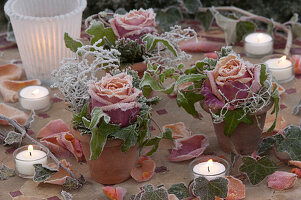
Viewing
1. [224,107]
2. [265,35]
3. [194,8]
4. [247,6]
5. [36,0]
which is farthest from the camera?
[247,6]

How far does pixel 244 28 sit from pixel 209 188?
3.19 feet

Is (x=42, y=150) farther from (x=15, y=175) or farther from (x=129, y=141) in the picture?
(x=129, y=141)

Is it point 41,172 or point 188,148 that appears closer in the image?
point 41,172

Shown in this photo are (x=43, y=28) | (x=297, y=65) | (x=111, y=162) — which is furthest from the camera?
(x=297, y=65)

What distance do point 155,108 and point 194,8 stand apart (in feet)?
2.01

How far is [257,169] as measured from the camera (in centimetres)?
144

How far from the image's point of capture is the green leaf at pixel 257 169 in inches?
56.6

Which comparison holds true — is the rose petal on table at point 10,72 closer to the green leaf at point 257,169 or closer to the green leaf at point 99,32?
the green leaf at point 99,32

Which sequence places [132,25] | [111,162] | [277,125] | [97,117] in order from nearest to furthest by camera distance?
[97,117]
[111,162]
[277,125]
[132,25]

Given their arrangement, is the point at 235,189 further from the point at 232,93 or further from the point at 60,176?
the point at 60,176

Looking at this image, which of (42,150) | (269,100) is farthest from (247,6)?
(42,150)

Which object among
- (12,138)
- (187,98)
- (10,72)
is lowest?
(10,72)

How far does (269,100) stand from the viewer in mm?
1505

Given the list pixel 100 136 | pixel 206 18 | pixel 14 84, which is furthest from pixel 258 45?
pixel 100 136
